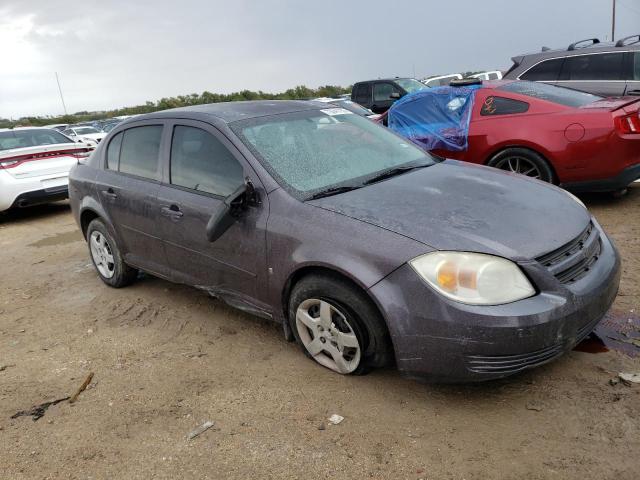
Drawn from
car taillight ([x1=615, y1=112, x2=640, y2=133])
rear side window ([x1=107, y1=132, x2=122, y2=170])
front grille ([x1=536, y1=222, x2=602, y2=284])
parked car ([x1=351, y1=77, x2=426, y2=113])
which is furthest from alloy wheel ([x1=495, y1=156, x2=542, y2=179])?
parked car ([x1=351, y1=77, x2=426, y2=113])

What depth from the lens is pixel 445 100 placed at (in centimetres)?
666

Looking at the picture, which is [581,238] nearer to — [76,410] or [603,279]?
[603,279]

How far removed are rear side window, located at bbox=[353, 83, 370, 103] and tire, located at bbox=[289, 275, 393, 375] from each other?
1335cm

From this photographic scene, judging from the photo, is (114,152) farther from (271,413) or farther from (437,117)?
(437,117)

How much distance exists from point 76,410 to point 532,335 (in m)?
2.53

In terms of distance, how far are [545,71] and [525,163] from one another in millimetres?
3489

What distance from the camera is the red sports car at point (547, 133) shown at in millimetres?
5535

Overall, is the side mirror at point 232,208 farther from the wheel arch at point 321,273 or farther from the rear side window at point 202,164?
the wheel arch at point 321,273

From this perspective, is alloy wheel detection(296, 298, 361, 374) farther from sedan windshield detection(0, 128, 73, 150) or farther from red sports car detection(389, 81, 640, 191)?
sedan windshield detection(0, 128, 73, 150)

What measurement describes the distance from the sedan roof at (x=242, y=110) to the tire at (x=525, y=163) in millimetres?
2644

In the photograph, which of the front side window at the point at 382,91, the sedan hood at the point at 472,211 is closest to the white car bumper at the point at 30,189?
the sedan hood at the point at 472,211

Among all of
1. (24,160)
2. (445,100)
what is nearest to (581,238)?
(445,100)

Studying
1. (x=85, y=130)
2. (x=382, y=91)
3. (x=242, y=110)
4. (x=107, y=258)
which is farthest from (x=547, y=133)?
(x=85, y=130)

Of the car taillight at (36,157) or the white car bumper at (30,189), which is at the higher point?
the car taillight at (36,157)
